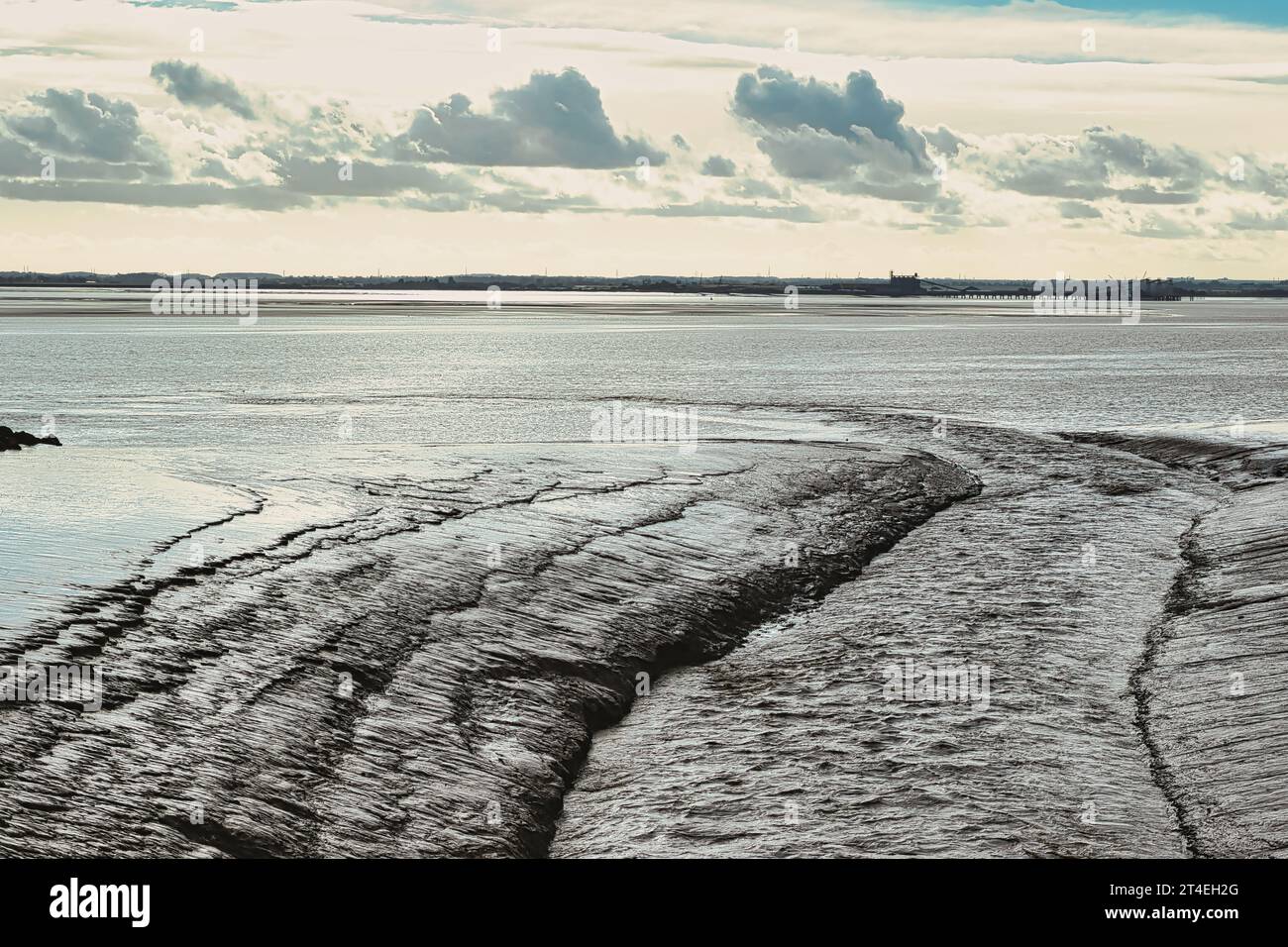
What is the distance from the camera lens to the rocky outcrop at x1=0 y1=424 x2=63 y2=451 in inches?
1246

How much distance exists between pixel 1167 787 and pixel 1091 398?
154 feet

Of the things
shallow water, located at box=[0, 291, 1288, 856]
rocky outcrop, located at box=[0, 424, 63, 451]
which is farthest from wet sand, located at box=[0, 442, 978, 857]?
rocky outcrop, located at box=[0, 424, 63, 451]

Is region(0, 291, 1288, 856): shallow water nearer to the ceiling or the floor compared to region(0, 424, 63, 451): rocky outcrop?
nearer to the floor

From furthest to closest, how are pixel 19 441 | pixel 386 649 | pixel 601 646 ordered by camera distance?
1. pixel 19 441
2. pixel 601 646
3. pixel 386 649

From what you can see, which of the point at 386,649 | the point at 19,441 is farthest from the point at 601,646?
the point at 19,441

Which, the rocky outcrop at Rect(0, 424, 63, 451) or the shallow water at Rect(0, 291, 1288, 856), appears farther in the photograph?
the rocky outcrop at Rect(0, 424, 63, 451)

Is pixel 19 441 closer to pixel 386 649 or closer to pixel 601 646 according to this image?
pixel 386 649

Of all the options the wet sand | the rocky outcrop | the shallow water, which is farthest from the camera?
the rocky outcrop

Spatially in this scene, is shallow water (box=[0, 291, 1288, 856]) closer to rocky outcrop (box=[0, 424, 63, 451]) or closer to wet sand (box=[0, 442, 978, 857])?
wet sand (box=[0, 442, 978, 857])

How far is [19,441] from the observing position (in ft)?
107

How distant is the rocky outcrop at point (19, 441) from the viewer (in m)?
31.7

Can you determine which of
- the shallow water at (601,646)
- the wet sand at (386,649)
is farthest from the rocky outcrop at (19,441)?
the wet sand at (386,649)
